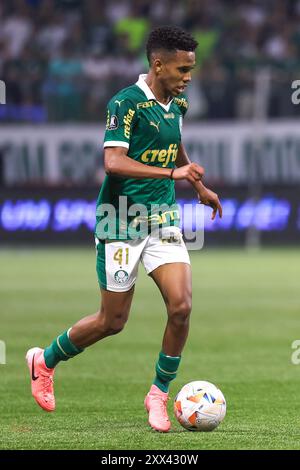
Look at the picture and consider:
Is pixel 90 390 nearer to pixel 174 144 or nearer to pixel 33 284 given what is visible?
pixel 174 144

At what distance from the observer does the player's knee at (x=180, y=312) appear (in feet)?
25.4

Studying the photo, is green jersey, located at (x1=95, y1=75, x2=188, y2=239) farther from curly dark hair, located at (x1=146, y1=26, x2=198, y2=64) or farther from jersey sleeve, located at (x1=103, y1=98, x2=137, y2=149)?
curly dark hair, located at (x1=146, y1=26, x2=198, y2=64)

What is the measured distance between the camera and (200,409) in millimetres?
7605

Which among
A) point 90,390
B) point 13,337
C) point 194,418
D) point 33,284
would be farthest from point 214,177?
point 194,418

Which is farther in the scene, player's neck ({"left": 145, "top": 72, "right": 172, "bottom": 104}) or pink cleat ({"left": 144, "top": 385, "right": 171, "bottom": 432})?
player's neck ({"left": 145, "top": 72, "right": 172, "bottom": 104})

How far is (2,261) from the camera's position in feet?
72.4

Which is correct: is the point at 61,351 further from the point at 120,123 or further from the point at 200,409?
the point at 120,123

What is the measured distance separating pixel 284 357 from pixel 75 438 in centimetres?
427

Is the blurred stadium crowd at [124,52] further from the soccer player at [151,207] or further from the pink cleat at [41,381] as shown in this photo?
the soccer player at [151,207]

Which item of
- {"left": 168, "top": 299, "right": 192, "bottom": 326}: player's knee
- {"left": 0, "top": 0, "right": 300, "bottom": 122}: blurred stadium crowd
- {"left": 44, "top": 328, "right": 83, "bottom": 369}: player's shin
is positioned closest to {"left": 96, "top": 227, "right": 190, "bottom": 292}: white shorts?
{"left": 168, "top": 299, "right": 192, "bottom": 326}: player's knee

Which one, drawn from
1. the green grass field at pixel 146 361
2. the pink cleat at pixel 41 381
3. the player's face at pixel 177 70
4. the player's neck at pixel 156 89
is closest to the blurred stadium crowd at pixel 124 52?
the green grass field at pixel 146 361

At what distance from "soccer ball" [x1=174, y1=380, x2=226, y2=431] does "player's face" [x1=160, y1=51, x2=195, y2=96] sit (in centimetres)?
193

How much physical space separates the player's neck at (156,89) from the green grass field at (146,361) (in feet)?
6.91

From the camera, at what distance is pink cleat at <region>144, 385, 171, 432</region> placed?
7641mm
